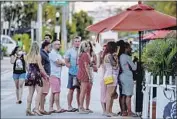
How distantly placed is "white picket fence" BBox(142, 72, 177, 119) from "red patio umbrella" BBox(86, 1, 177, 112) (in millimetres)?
871

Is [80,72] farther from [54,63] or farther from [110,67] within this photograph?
[110,67]

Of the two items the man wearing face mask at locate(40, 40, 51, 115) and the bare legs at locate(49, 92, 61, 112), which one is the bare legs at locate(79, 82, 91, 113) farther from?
the man wearing face mask at locate(40, 40, 51, 115)

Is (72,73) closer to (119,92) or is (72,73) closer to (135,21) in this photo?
(119,92)

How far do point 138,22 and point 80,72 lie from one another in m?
1.98

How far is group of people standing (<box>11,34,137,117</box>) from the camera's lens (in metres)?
11.1

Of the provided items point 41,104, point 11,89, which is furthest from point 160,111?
point 11,89

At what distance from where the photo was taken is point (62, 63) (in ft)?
38.2

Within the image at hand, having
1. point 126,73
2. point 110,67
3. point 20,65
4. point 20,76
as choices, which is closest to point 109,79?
point 110,67

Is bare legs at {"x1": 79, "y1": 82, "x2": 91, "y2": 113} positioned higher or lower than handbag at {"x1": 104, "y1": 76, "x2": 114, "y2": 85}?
lower

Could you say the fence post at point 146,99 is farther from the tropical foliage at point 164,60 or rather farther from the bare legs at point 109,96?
the bare legs at point 109,96

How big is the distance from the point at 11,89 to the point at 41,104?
5.91 m

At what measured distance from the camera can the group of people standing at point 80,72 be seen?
1112 cm

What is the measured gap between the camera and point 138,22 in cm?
1048

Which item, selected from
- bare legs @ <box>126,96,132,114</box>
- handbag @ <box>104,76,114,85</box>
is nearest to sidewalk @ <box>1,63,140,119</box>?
bare legs @ <box>126,96,132,114</box>
